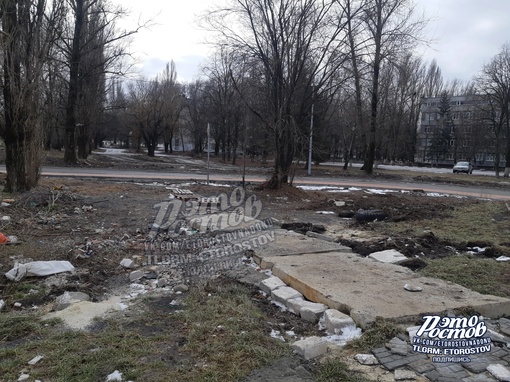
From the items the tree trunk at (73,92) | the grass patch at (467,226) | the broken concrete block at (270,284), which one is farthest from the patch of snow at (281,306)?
the tree trunk at (73,92)

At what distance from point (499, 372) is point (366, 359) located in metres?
0.94

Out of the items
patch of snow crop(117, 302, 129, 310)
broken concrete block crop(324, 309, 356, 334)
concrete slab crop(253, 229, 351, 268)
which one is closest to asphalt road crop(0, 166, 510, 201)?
concrete slab crop(253, 229, 351, 268)

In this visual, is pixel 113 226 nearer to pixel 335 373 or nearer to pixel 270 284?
pixel 270 284

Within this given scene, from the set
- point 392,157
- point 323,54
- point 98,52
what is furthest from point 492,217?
point 392,157

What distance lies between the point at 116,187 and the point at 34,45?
5538 mm

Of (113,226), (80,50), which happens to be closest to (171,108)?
(80,50)

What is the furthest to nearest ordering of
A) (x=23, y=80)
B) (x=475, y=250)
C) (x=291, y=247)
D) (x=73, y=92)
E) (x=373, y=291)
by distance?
(x=73, y=92) < (x=23, y=80) < (x=475, y=250) < (x=291, y=247) < (x=373, y=291)

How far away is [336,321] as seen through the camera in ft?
12.3

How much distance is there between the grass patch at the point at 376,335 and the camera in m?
3.42

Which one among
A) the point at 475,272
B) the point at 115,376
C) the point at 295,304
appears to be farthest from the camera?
the point at 475,272

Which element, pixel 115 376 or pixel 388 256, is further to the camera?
pixel 388 256

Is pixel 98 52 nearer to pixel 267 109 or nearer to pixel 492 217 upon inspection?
pixel 267 109

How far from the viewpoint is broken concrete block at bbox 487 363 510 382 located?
A: 9.43ft

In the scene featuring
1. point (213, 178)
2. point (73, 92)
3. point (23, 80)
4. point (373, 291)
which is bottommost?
point (373, 291)
